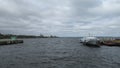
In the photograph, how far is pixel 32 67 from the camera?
2094cm

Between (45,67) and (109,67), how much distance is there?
33.2 ft

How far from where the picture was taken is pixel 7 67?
825 inches

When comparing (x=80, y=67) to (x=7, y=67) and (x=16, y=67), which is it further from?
(x=7, y=67)

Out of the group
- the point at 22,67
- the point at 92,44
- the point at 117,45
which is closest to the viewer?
the point at 22,67

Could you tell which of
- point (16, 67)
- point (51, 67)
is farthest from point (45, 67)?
point (16, 67)

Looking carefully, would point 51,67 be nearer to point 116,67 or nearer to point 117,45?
point 116,67

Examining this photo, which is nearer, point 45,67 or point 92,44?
point 45,67

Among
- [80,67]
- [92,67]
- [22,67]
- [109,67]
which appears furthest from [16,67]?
[109,67]

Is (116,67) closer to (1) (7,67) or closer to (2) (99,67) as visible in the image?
(2) (99,67)

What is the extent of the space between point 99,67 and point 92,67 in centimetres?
118

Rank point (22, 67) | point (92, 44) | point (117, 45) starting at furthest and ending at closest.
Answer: point (92, 44) < point (117, 45) < point (22, 67)

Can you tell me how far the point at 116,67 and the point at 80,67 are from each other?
575 centimetres

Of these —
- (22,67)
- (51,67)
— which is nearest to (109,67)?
(51,67)

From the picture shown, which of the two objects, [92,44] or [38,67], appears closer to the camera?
[38,67]
